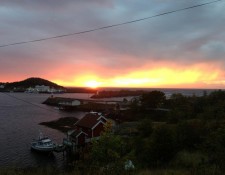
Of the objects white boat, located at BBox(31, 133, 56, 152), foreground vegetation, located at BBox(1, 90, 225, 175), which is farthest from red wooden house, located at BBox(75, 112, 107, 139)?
foreground vegetation, located at BBox(1, 90, 225, 175)

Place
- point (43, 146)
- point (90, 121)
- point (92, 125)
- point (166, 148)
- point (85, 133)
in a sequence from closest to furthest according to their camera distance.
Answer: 1. point (166, 148)
2. point (43, 146)
3. point (85, 133)
4. point (92, 125)
5. point (90, 121)

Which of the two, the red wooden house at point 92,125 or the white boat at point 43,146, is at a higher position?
the red wooden house at point 92,125

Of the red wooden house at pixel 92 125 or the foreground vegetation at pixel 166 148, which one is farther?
the red wooden house at pixel 92 125

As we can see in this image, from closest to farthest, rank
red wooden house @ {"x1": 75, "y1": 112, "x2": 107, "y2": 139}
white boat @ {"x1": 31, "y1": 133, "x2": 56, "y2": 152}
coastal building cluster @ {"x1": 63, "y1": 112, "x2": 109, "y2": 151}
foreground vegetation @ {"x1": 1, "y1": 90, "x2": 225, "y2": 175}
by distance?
foreground vegetation @ {"x1": 1, "y1": 90, "x2": 225, "y2": 175}, white boat @ {"x1": 31, "y1": 133, "x2": 56, "y2": 152}, coastal building cluster @ {"x1": 63, "y1": 112, "x2": 109, "y2": 151}, red wooden house @ {"x1": 75, "y1": 112, "x2": 107, "y2": 139}

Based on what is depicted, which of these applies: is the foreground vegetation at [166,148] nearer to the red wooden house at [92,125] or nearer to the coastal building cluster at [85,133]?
the coastal building cluster at [85,133]

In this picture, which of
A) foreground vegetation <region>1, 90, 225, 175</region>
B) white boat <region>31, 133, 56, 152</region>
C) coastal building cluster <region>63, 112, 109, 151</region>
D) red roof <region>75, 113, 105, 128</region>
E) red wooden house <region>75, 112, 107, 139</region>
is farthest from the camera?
red roof <region>75, 113, 105, 128</region>

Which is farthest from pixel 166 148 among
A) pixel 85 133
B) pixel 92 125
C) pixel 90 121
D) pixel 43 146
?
pixel 43 146

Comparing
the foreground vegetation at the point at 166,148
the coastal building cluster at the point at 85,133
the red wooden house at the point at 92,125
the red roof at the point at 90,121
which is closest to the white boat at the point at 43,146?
the coastal building cluster at the point at 85,133

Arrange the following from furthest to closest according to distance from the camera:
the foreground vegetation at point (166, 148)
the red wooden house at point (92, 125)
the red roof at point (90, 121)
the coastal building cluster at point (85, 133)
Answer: the red roof at point (90, 121), the red wooden house at point (92, 125), the coastal building cluster at point (85, 133), the foreground vegetation at point (166, 148)

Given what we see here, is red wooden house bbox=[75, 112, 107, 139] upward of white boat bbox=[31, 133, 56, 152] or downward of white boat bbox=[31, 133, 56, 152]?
upward

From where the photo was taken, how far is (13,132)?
50.4 meters

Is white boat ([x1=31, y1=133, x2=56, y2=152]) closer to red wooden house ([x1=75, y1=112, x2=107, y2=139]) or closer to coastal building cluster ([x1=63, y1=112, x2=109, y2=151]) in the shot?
coastal building cluster ([x1=63, y1=112, x2=109, y2=151])

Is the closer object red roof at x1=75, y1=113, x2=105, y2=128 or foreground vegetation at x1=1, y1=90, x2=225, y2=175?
foreground vegetation at x1=1, y1=90, x2=225, y2=175

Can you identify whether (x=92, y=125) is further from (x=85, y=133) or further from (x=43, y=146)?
(x=43, y=146)
